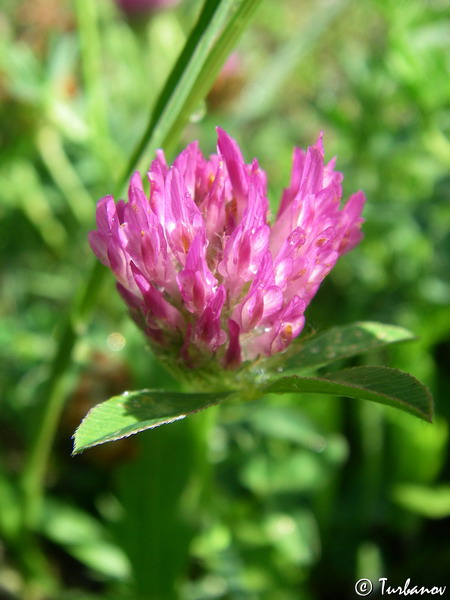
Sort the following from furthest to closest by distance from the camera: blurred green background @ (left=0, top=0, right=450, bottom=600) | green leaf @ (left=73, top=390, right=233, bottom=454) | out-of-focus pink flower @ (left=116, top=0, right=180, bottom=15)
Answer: out-of-focus pink flower @ (left=116, top=0, right=180, bottom=15), blurred green background @ (left=0, top=0, right=450, bottom=600), green leaf @ (left=73, top=390, right=233, bottom=454)

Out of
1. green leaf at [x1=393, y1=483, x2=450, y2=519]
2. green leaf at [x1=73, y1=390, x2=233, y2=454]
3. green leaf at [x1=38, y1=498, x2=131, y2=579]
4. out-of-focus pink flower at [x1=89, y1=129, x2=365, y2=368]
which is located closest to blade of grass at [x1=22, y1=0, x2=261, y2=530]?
out-of-focus pink flower at [x1=89, y1=129, x2=365, y2=368]

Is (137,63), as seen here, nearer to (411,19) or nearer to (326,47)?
(411,19)

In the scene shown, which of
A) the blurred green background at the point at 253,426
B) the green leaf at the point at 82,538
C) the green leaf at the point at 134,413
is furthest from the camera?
the green leaf at the point at 82,538

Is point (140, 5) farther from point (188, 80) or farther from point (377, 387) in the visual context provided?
point (377, 387)

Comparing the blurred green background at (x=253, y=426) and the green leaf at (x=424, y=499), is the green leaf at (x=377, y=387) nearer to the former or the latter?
the blurred green background at (x=253, y=426)

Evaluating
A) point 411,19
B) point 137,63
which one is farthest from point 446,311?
point 137,63

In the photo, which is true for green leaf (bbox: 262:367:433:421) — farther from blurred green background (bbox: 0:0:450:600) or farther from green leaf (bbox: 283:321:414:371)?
blurred green background (bbox: 0:0:450:600)

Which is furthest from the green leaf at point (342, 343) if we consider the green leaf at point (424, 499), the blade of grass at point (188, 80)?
the green leaf at point (424, 499)
